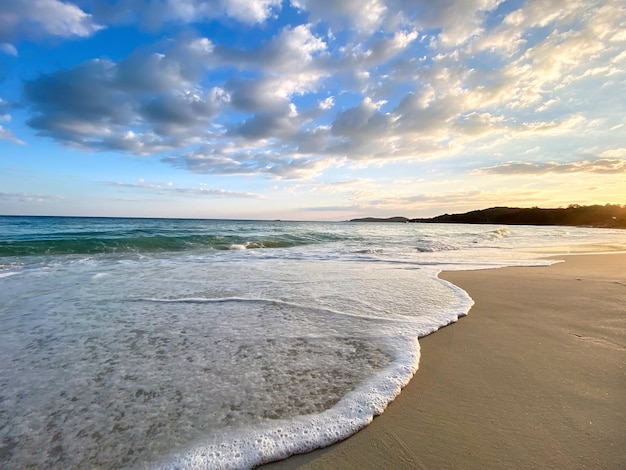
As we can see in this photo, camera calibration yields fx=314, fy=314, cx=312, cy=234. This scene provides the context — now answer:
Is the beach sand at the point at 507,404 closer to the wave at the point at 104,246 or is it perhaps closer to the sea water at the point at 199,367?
the sea water at the point at 199,367

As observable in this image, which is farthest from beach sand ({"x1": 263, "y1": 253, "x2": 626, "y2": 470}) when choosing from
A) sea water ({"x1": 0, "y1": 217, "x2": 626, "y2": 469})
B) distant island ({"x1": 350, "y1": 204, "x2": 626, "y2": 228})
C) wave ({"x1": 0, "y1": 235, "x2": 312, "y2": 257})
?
distant island ({"x1": 350, "y1": 204, "x2": 626, "y2": 228})

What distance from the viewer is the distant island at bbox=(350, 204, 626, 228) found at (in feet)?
206

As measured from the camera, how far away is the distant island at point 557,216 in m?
62.9

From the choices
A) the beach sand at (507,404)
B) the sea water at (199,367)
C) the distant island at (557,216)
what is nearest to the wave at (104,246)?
the sea water at (199,367)

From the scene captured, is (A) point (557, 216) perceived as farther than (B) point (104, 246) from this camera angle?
Yes

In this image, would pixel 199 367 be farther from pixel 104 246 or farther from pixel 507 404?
pixel 104 246

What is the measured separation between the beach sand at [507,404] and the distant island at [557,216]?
74007 millimetres

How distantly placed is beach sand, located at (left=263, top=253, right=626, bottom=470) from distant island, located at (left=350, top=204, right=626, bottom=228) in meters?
74.0

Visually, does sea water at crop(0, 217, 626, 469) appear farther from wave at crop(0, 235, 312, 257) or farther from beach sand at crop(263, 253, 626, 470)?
wave at crop(0, 235, 312, 257)

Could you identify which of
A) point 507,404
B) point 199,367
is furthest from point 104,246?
point 507,404

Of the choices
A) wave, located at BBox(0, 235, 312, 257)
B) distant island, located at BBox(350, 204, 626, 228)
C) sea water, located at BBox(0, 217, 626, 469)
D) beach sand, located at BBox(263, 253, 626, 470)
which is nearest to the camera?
beach sand, located at BBox(263, 253, 626, 470)

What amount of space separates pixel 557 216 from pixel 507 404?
301ft

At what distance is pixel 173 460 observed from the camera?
1.76m

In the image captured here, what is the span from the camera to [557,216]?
7425cm
